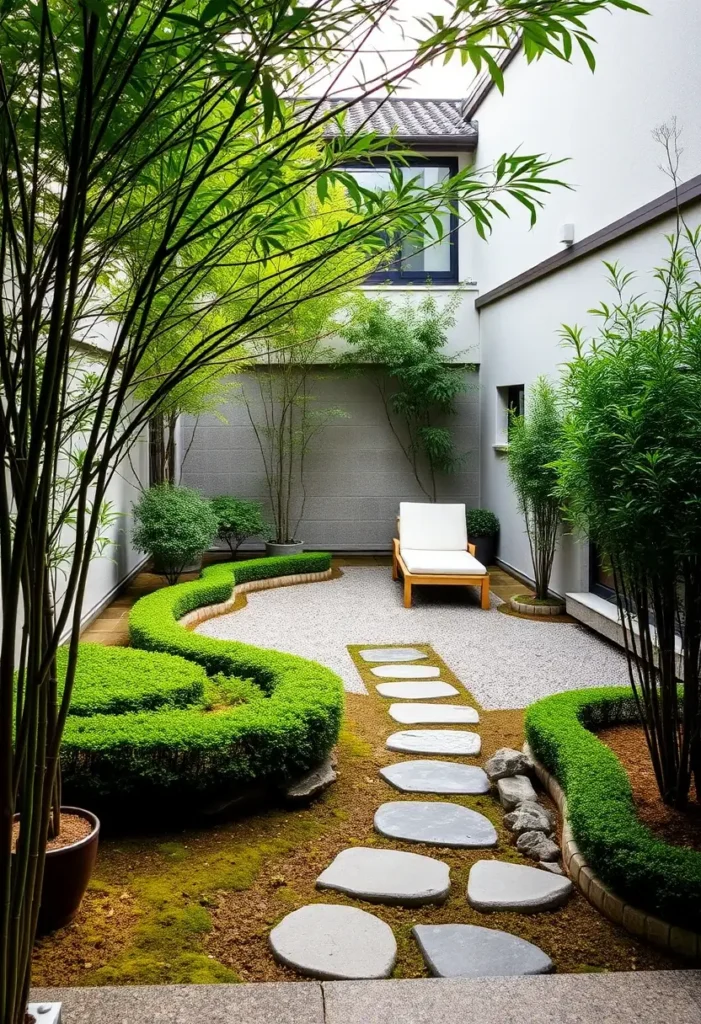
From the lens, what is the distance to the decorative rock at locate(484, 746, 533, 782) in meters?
3.81

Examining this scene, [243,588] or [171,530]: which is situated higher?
[171,530]

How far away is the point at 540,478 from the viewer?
7238 millimetres

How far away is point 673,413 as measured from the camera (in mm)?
3010

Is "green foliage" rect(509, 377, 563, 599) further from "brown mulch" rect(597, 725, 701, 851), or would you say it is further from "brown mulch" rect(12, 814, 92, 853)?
"brown mulch" rect(12, 814, 92, 853)

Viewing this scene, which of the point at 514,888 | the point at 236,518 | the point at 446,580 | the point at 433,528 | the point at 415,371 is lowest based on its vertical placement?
the point at 514,888

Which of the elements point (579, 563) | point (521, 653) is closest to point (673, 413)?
point (521, 653)

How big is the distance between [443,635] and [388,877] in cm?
381

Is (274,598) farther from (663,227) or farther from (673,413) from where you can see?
(673,413)

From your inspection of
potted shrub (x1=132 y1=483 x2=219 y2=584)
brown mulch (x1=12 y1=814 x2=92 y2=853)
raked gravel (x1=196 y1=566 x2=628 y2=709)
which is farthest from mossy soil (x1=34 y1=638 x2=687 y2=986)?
potted shrub (x1=132 y1=483 x2=219 y2=584)

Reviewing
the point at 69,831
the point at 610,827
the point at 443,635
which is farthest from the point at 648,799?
the point at 443,635

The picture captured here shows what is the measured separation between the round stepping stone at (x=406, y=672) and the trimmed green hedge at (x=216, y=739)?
1125 millimetres

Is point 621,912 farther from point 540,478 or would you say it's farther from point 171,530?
point 171,530

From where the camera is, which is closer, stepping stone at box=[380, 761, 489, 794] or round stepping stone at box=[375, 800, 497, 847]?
round stepping stone at box=[375, 800, 497, 847]

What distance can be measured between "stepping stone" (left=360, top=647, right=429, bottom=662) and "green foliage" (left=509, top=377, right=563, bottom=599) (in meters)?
1.72
